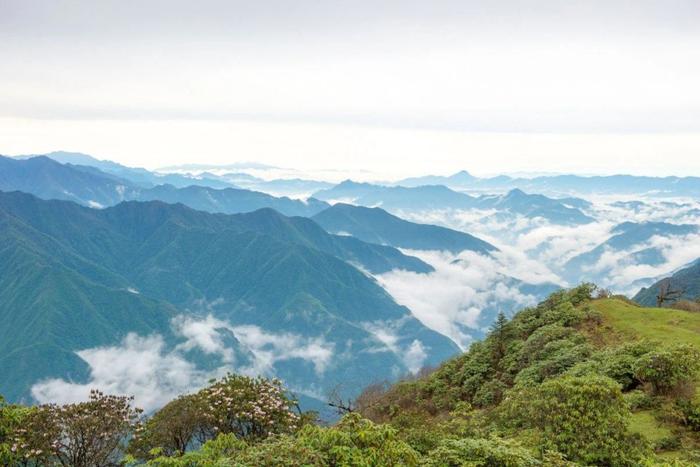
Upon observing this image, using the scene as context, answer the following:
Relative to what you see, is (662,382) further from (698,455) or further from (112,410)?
(112,410)

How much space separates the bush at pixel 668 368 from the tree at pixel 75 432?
1024 inches

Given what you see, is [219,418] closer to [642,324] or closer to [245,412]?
[245,412]

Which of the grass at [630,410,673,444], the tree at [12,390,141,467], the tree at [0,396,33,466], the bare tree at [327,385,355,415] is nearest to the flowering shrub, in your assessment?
the bare tree at [327,385,355,415]

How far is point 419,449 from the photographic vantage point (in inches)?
938

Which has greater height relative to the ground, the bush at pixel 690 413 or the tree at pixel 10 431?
the bush at pixel 690 413

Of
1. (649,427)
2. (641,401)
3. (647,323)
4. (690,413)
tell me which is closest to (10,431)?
(649,427)

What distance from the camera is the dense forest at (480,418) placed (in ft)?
58.5

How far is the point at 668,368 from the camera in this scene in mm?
27391

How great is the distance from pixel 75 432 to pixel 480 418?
1990cm

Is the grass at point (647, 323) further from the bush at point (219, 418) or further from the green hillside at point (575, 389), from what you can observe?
the bush at point (219, 418)

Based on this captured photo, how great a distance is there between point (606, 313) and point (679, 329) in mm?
5695

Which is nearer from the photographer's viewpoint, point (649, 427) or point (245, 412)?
point (649, 427)

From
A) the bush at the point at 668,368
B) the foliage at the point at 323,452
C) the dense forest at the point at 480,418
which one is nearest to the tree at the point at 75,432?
the dense forest at the point at 480,418

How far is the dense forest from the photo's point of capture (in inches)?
702
